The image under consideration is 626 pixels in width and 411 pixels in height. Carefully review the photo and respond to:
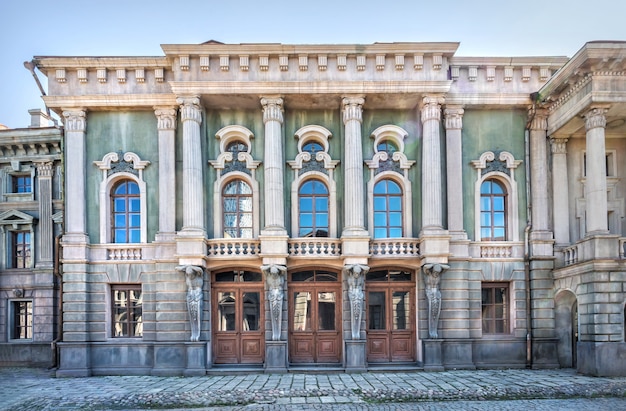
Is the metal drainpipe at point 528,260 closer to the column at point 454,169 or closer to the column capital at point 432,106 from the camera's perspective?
the column at point 454,169

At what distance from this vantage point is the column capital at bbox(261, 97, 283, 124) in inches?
705

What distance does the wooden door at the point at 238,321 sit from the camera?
59.6 feet

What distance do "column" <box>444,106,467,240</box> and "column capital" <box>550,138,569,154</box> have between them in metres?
3.25

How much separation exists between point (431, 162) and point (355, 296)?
5.08m

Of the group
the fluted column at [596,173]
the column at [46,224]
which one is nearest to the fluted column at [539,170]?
the fluted column at [596,173]

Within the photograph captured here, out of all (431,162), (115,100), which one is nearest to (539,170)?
(431,162)

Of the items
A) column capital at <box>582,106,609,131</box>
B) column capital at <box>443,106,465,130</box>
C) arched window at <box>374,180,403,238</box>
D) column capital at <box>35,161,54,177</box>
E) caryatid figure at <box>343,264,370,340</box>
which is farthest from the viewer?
column capital at <box>35,161,54,177</box>

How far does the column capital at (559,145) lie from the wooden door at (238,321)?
1116 cm

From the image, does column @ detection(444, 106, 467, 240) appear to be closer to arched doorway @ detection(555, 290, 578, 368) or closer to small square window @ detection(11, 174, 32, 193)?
arched doorway @ detection(555, 290, 578, 368)

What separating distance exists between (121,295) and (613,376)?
1557 centimetres

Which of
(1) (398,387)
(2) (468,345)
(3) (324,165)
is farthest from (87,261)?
(2) (468,345)

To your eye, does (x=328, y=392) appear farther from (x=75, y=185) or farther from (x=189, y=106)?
(x=75, y=185)

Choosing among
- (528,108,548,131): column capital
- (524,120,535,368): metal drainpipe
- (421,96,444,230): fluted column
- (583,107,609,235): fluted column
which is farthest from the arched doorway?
(528,108,548,131): column capital

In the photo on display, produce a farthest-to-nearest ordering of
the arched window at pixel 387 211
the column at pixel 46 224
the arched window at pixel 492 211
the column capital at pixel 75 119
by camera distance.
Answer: the column at pixel 46 224 → the arched window at pixel 492 211 → the arched window at pixel 387 211 → the column capital at pixel 75 119
